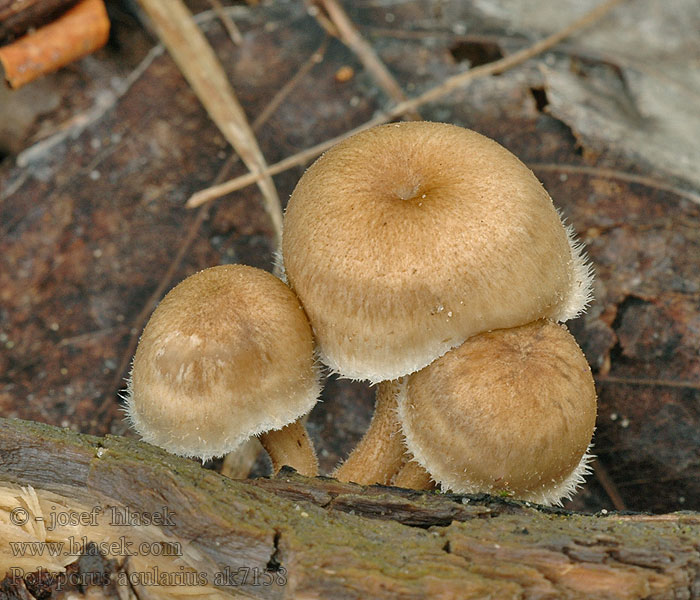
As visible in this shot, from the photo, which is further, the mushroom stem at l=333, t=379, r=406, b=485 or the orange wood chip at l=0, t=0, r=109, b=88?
the orange wood chip at l=0, t=0, r=109, b=88

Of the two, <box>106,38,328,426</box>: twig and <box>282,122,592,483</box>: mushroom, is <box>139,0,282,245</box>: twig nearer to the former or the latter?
<box>106,38,328,426</box>: twig

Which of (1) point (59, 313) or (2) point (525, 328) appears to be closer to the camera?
(2) point (525, 328)

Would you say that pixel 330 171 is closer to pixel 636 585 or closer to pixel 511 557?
pixel 511 557

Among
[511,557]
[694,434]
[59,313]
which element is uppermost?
[59,313]

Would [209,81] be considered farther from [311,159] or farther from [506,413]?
[506,413]

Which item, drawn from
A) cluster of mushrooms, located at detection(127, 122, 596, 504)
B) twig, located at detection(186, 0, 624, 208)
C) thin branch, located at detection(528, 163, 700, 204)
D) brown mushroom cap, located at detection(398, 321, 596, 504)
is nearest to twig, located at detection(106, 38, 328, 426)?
twig, located at detection(186, 0, 624, 208)

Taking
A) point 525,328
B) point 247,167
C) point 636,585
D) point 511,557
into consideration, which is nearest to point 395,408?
point 525,328

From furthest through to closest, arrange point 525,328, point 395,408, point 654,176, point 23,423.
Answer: point 654,176 < point 395,408 < point 525,328 < point 23,423

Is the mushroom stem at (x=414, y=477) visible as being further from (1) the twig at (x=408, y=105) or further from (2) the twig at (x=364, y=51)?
(2) the twig at (x=364, y=51)
